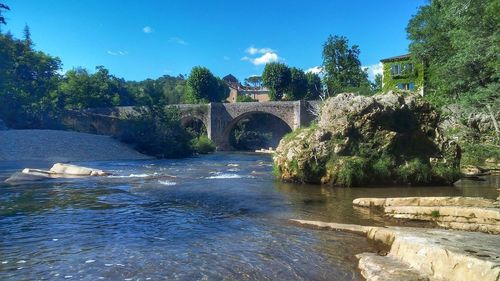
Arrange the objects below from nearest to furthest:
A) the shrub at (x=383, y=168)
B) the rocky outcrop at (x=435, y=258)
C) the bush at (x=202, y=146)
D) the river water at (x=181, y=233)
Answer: the rocky outcrop at (x=435, y=258) < the river water at (x=181, y=233) < the shrub at (x=383, y=168) < the bush at (x=202, y=146)

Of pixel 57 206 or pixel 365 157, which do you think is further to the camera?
pixel 365 157

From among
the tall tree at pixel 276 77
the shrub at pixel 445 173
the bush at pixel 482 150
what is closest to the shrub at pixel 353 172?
the shrub at pixel 445 173

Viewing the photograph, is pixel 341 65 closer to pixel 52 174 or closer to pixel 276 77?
pixel 276 77

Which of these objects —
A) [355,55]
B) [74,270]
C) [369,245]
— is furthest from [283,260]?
[355,55]

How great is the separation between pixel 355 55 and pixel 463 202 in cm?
5073

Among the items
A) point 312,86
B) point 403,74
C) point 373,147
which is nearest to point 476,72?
point 373,147

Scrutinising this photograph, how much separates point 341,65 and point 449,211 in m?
51.4

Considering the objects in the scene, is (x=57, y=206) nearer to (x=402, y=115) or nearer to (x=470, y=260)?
(x=470, y=260)

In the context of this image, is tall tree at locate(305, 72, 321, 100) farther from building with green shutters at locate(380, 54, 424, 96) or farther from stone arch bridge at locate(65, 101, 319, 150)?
building with green shutters at locate(380, 54, 424, 96)

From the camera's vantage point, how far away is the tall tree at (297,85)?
237 feet

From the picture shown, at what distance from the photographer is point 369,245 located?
21.0ft

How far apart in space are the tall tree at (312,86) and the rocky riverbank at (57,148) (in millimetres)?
45842

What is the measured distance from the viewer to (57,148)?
29375 mm

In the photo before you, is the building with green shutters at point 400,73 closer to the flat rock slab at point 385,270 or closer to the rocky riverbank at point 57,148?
the rocky riverbank at point 57,148
